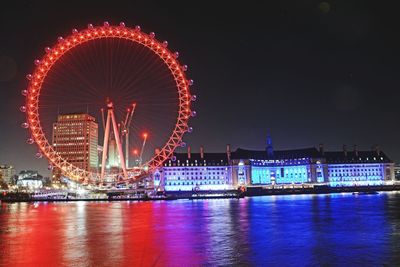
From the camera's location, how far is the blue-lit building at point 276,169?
11344 centimetres

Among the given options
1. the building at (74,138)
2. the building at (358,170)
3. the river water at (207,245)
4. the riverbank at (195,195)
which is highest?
the building at (74,138)

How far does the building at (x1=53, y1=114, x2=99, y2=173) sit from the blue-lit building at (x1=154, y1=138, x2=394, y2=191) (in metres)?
41.1

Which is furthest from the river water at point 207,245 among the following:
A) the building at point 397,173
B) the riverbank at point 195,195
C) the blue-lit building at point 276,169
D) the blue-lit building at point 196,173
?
the building at point 397,173

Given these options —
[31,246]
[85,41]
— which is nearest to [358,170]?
[85,41]

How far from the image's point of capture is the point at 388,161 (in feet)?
397

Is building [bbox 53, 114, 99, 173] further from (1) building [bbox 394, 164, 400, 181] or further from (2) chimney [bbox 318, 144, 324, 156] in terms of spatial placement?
(1) building [bbox 394, 164, 400, 181]

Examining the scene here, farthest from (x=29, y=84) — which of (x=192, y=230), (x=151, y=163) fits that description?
(x=192, y=230)

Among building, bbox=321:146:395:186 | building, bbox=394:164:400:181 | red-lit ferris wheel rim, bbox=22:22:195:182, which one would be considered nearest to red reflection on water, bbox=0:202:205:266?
red-lit ferris wheel rim, bbox=22:22:195:182

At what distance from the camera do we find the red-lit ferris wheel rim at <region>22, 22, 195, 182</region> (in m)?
42.9

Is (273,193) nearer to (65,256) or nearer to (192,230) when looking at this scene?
(192,230)

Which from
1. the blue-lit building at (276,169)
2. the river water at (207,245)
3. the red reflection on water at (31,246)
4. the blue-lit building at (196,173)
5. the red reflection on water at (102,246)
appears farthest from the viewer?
the blue-lit building at (276,169)

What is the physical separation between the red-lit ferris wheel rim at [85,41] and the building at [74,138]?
309ft

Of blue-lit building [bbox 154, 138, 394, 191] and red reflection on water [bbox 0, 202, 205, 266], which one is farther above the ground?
blue-lit building [bbox 154, 138, 394, 191]

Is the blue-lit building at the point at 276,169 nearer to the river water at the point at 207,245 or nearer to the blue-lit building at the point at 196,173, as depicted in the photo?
the blue-lit building at the point at 196,173
